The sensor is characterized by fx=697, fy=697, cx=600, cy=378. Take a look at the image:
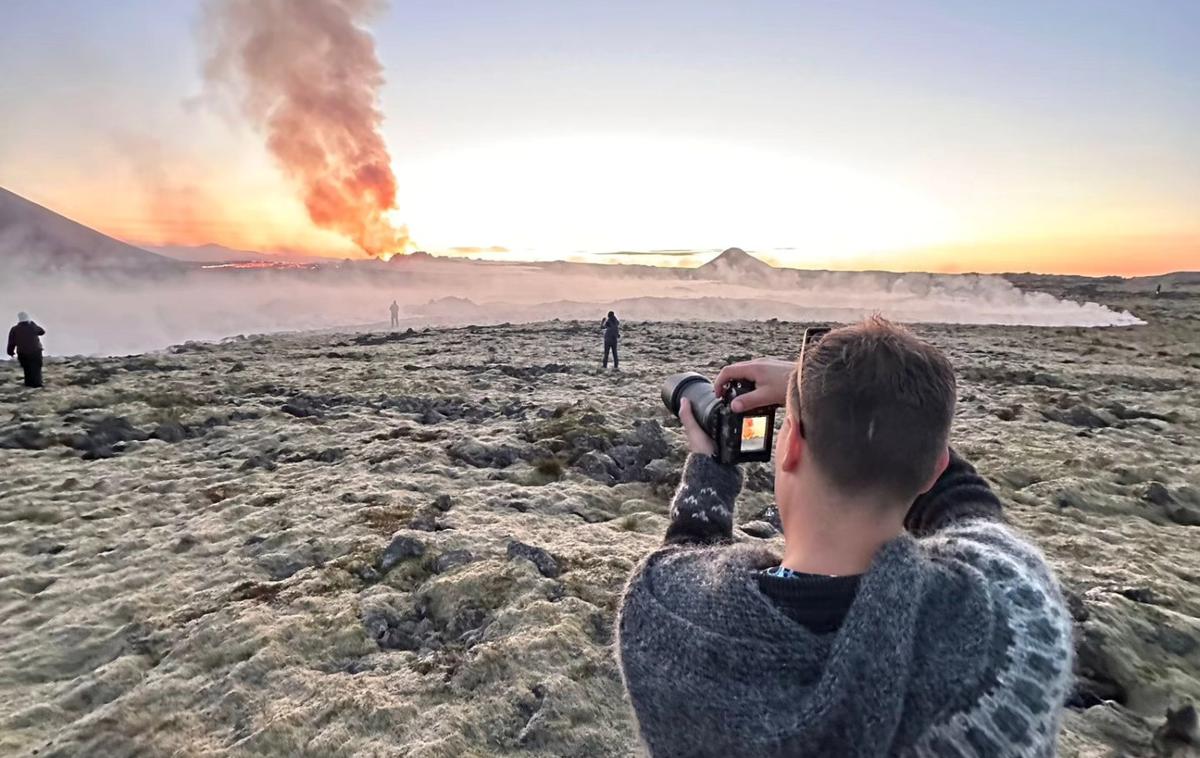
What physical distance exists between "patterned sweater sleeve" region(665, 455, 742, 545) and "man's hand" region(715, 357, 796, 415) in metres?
0.26

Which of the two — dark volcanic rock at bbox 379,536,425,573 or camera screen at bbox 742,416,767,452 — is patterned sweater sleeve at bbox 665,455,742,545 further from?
dark volcanic rock at bbox 379,536,425,573

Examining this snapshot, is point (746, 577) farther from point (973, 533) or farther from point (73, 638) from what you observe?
point (73, 638)

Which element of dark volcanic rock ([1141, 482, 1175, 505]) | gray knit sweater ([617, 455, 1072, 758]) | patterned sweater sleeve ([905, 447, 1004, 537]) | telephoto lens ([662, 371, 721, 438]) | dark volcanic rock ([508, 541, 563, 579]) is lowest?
dark volcanic rock ([508, 541, 563, 579])

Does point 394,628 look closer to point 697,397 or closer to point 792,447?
point 697,397

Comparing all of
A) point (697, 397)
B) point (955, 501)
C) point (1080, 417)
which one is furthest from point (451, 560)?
point (1080, 417)

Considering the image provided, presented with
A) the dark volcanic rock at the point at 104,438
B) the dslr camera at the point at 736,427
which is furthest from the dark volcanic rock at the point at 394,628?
the dark volcanic rock at the point at 104,438

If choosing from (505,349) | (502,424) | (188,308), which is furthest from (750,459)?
(188,308)

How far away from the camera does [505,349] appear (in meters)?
32.6

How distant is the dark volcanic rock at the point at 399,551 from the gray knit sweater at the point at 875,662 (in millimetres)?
6265

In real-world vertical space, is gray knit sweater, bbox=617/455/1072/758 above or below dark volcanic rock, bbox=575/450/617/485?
above

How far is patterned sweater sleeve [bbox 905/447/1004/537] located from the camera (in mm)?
2309

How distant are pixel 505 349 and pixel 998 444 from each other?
22876 millimetres

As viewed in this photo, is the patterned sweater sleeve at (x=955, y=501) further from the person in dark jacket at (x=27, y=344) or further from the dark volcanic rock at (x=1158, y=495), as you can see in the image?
the person in dark jacket at (x=27, y=344)

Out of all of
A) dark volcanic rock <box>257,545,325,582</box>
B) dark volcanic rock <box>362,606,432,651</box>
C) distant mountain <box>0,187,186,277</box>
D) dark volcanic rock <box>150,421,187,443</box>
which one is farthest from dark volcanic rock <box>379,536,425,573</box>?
distant mountain <box>0,187,186,277</box>
